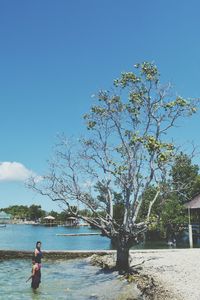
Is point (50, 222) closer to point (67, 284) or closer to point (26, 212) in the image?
point (26, 212)

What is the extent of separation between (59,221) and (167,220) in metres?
94.7

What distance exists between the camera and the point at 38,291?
18016mm

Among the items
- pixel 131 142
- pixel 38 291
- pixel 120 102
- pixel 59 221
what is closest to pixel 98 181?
pixel 131 142

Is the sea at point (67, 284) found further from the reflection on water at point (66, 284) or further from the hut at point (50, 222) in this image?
the hut at point (50, 222)

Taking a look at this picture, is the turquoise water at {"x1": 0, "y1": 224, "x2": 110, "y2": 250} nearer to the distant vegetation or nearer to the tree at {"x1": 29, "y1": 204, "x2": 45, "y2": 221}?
the distant vegetation

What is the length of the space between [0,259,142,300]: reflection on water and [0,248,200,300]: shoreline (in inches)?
32.0

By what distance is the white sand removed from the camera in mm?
15070

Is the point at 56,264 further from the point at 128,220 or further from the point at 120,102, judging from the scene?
the point at 120,102

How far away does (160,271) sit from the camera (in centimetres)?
2084

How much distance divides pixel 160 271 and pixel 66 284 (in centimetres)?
472

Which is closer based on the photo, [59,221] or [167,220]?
[167,220]

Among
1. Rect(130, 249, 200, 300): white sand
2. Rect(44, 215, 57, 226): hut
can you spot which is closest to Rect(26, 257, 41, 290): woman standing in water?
Rect(130, 249, 200, 300): white sand

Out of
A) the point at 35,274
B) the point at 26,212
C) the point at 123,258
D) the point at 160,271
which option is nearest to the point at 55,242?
the point at 123,258

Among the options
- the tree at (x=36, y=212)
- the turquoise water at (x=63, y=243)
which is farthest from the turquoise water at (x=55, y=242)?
the tree at (x=36, y=212)
